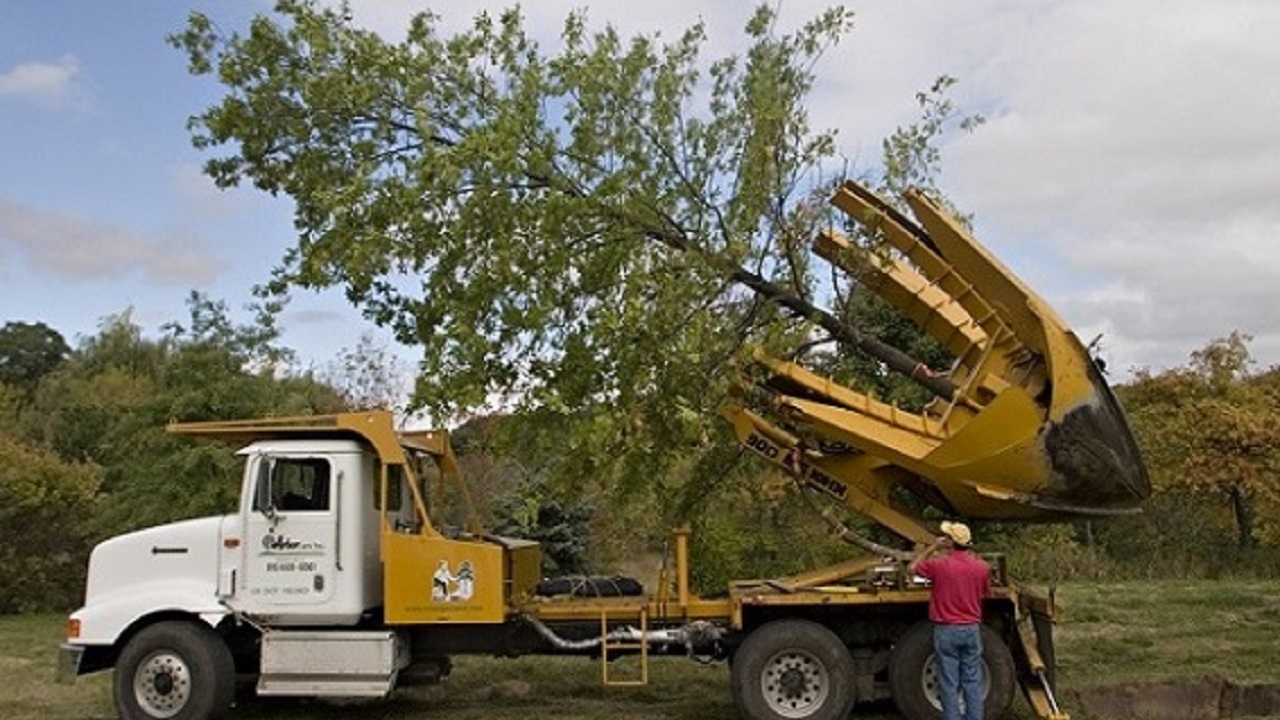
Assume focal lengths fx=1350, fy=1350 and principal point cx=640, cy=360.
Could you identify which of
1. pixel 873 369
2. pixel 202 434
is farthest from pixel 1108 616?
pixel 202 434

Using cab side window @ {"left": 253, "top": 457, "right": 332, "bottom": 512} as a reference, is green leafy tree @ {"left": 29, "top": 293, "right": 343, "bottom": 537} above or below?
above

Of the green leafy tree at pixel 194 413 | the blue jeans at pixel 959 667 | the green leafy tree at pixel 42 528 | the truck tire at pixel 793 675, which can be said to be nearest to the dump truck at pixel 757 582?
the truck tire at pixel 793 675

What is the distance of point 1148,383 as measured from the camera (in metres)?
31.8

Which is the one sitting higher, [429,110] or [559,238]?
[429,110]

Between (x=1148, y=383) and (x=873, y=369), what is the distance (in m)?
17.8

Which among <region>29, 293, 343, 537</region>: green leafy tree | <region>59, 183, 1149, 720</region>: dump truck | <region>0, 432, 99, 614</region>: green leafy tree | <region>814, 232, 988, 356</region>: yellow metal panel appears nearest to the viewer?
<region>59, 183, 1149, 720</region>: dump truck

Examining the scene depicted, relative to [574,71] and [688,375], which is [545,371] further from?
[574,71]

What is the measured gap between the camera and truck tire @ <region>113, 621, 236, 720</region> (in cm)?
1123

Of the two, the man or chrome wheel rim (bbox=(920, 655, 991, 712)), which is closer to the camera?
the man

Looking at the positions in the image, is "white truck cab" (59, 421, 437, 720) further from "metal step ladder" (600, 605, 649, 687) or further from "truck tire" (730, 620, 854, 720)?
"truck tire" (730, 620, 854, 720)

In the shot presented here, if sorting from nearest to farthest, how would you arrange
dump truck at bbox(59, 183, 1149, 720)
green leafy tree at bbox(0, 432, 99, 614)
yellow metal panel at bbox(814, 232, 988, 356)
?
dump truck at bbox(59, 183, 1149, 720)
yellow metal panel at bbox(814, 232, 988, 356)
green leafy tree at bbox(0, 432, 99, 614)

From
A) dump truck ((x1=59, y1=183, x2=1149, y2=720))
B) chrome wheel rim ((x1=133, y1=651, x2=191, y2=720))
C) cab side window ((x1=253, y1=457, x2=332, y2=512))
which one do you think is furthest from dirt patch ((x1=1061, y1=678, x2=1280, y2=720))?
chrome wheel rim ((x1=133, y1=651, x2=191, y2=720))

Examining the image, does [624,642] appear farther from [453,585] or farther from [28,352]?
[28,352]

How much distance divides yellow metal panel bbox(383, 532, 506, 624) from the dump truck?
2cm
